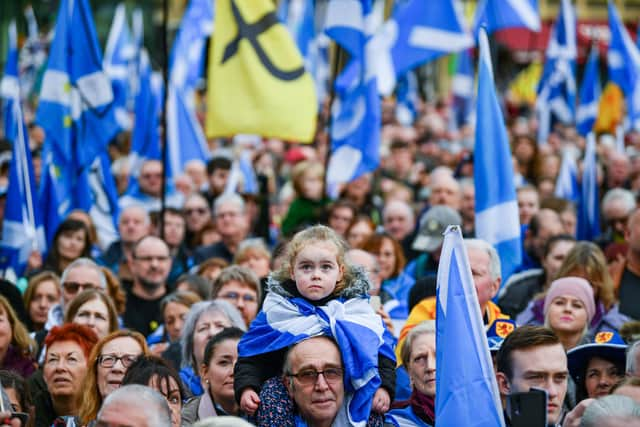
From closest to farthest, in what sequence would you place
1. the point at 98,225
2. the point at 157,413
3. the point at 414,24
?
the point at 157,413 → the point at 98,225 → the point at 414,24

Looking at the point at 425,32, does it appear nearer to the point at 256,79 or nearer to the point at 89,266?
the point at 256,79

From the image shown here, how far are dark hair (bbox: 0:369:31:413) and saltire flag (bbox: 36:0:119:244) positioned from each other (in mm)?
5066

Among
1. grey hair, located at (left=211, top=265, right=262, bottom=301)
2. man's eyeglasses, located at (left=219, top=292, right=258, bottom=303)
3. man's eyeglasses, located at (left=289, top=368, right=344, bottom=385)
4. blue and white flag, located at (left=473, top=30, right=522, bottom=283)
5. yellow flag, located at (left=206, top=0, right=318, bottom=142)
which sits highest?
yellow flag, located at (left=206, top=0, right=318, bottom=142)

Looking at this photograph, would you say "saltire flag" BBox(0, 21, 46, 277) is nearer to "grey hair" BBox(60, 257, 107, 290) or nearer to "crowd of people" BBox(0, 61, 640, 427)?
"crowd of people" BBox(0, 61, 640, 427)

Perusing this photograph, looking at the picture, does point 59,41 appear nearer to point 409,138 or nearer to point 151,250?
point 151,250

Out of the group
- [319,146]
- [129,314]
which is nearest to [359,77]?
[129,314]

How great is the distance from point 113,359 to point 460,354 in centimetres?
210

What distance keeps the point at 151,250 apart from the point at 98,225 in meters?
2.46

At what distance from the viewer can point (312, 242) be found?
612 cm

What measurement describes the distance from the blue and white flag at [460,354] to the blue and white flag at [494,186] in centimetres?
286

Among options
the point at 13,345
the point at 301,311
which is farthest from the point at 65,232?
the point at 301,311

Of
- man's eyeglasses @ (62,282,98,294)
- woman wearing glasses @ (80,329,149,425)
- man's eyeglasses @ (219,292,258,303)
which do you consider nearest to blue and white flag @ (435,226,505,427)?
woman wearing glasses @ (80,329,149,425)

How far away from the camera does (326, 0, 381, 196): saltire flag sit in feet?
37.5

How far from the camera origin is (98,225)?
40.7 ft
